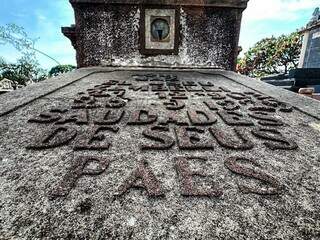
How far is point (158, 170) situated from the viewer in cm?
138

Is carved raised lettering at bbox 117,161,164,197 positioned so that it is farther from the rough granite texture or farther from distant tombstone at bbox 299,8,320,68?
distant tombstone at bbox 299,8,320,68

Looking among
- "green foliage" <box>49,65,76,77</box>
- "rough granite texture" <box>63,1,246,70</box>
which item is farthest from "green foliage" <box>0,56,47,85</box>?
"rough granite texture" <box>63,1,246,70</box>

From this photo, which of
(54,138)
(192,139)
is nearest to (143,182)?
(192,139)

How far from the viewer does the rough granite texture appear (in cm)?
489

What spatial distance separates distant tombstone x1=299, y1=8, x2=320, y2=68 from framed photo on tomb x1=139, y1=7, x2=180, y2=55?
10.7 metres

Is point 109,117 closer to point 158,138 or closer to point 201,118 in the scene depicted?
point 158,138

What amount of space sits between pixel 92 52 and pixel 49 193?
441cm

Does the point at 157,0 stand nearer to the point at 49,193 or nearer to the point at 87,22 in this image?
the point at 87,22

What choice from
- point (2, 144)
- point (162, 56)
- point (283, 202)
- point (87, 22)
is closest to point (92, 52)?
point (87, 22)

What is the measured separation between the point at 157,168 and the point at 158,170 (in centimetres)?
2

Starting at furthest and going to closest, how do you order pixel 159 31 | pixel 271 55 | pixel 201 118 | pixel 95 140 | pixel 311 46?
pixel 271 55 < pixel 311 46 < pixel 159 31 < pixel 201 118 < pixel 95 140

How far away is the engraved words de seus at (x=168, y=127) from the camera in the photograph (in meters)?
1.29

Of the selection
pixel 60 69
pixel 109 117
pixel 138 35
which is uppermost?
pixel 138 35

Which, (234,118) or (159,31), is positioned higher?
(159,31)
